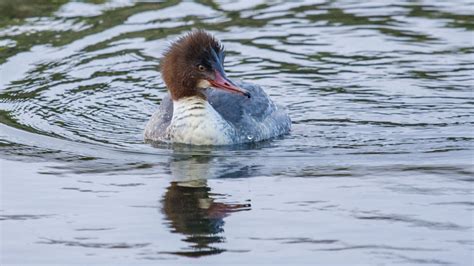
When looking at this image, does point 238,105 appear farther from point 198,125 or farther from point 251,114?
point 198,125

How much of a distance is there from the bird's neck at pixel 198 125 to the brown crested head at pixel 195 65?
0.35ft

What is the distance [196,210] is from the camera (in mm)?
10070

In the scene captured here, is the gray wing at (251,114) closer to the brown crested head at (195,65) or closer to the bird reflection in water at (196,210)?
the brown crested head at (195,65)

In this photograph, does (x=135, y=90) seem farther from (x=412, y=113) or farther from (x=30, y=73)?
(x=412, y=113)

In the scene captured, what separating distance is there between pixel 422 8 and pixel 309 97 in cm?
409

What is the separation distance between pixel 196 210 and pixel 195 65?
2.93m

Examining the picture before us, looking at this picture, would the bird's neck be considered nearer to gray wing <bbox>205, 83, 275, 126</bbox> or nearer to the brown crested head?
the brown crested head

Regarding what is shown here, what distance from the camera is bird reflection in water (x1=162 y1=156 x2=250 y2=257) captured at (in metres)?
9.24

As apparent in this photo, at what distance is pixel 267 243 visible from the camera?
920 cm

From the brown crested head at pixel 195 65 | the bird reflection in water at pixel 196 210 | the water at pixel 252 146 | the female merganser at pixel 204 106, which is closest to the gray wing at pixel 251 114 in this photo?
the female merganser at pixel 204 106

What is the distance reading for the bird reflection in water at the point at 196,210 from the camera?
9242mm


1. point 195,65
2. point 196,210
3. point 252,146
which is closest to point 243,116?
point 252,146

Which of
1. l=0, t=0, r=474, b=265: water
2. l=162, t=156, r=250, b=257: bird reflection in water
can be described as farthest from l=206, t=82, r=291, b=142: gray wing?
l=162, t=156, r=250, b=257: bird reflection in water

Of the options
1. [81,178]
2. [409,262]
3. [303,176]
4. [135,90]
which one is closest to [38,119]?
[135,90]
